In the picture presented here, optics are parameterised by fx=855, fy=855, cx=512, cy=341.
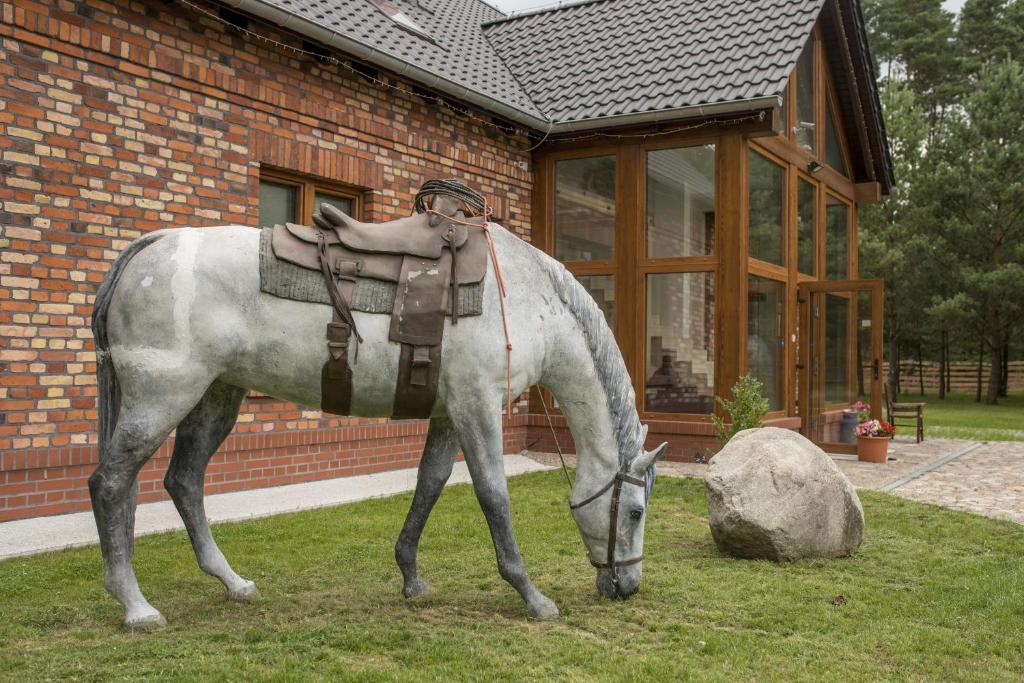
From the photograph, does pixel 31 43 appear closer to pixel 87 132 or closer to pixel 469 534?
pixel 87 132

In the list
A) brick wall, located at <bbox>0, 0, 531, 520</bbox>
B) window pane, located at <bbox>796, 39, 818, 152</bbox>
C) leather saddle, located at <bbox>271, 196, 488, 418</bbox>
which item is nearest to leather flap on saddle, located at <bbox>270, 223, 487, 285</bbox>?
leather saddle, located at <bbox>271, 196, 488, 418</bbox>

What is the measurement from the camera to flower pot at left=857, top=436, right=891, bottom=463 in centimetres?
1040

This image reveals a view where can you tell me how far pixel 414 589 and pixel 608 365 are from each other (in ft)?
4.81

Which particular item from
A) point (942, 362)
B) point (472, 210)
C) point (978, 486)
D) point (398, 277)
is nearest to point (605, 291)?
point (978, 486)

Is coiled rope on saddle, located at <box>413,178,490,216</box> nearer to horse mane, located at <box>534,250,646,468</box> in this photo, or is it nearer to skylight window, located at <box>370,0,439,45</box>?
horse mane, located at <box>534,250,646,468</box>

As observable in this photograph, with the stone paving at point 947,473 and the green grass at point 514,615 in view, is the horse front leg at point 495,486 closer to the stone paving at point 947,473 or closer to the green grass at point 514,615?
the green grass at point 514,615

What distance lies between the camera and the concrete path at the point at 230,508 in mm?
5305

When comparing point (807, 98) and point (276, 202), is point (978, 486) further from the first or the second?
point (276, 202)

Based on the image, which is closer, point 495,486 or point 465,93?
point 495,486

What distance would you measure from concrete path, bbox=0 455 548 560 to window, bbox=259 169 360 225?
2423 millimetres

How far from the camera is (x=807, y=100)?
39.3 feet

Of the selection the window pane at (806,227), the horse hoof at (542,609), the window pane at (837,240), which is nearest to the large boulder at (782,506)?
the horse hoof at (542,609)

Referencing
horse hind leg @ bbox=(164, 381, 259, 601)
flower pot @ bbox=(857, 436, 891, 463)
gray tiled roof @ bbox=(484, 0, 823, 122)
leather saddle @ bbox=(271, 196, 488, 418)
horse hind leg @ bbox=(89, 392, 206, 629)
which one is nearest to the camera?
horse hind leg @ bbox=(89, 392, 206, 629)

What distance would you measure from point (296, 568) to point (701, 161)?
283 inches
